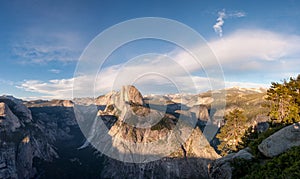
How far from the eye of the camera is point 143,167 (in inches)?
7864

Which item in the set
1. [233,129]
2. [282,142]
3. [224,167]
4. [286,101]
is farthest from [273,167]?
[233,129]

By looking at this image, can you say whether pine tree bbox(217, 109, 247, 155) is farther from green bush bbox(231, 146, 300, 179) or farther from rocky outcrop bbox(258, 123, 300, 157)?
green bush bbox(231, 146, 300, 179)

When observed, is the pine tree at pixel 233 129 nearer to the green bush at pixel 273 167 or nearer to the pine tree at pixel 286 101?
the pine tree at pixel 286 101

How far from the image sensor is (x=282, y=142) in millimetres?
29031

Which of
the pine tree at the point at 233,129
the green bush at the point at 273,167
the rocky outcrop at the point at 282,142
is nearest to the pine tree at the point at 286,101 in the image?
the rocky outcrop at the point at 282,142

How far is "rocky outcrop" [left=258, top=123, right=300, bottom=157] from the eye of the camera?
2839cm

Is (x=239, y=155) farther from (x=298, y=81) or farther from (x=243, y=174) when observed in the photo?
(x=298, y=81)

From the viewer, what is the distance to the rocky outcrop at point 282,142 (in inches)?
1118

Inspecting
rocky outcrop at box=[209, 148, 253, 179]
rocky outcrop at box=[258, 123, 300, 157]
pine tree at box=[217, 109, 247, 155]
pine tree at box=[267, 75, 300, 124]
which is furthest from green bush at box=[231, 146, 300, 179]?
pine tree at box=[217, 109, 247, 155]

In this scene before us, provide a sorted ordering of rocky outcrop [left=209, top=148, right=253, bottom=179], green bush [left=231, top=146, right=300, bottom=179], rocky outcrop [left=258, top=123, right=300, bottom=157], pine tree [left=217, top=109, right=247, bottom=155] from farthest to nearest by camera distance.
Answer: pine tree [left=217, top=109, right=247, bottom=155] → rocky outcrop [left=209, top=148, right=253, bottom=179] → rocky outcrop [left=258, top=123, right=300, bottom=157] → green bush [left=231, top=146, right=300, bottom=179]

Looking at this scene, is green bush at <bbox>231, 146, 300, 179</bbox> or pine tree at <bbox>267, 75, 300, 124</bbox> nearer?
green bush at <bbox>231, 146, 300, 179</bbox>

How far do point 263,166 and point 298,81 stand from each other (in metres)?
30.6

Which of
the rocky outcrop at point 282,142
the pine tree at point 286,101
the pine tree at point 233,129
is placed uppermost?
the pine tree at point 286,101

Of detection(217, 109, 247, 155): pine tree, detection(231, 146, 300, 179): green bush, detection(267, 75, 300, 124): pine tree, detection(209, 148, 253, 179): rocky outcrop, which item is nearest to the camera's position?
detection(231, 146, 300, 179): green bush
